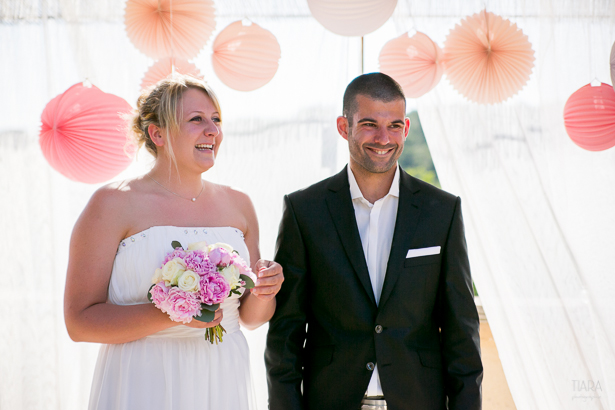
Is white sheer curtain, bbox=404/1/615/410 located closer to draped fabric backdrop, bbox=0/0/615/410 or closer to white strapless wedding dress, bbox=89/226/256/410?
draped fabric backdrop, bbox=0/0/615/410

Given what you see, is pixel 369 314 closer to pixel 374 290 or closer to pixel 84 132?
pixel 374 290

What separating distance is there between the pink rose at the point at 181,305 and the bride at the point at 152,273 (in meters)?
0.11

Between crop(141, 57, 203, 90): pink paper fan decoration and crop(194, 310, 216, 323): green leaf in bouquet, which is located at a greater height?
crop(141, 57, 203, 90): pink paper fan decoration

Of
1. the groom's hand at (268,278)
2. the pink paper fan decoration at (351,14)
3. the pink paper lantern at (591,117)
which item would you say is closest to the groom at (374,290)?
the groom's hand at (268,278)

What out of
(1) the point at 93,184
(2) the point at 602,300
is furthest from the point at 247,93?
(2) the point at 602,300

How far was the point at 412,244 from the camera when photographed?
179 cm

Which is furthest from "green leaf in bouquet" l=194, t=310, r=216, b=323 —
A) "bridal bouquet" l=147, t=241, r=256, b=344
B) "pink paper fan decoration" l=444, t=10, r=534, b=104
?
"pink paper fan decoration" l=444, t=10, r=534, b=104

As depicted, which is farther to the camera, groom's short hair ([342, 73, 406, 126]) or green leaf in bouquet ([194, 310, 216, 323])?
groom's short hair ([342, 73, 406, 126])

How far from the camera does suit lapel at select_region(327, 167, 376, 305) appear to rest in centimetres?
175

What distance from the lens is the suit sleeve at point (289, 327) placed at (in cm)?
178

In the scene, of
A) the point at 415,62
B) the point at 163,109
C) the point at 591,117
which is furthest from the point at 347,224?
the point at 591,117

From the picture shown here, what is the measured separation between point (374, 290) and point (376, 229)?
0.70 feet

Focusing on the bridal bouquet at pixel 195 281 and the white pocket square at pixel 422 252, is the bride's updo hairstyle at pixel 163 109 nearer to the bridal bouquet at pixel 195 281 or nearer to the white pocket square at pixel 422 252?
the bridal bouquet at pixel 195 281

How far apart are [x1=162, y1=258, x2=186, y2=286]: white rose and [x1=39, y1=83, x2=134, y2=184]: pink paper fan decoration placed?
872mm
